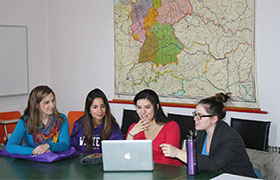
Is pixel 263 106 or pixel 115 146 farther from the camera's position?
pixel 263 106

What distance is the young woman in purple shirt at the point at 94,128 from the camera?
3.86m

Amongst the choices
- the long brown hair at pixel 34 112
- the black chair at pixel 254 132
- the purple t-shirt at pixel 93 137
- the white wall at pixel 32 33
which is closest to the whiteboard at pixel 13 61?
the white wall at pixel 32 33

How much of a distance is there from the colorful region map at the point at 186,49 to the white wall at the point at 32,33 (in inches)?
60.3

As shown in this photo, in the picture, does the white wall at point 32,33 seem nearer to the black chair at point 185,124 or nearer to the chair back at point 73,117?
the chair back at point 73,117

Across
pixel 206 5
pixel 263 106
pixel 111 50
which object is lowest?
pixel 263 106

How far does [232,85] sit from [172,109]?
91 centimetres

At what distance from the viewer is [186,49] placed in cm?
524

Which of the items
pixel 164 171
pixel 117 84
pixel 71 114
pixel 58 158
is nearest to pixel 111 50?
pixel 117 84

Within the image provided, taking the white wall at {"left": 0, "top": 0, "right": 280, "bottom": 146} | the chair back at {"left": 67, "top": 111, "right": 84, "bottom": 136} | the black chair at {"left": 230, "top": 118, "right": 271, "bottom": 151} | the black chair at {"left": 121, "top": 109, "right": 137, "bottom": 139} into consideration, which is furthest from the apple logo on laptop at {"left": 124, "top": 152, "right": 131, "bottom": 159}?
the chair back at {"left": 67, "top": 111, "right": 84, "bottom": 136}

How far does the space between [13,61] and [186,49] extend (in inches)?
109

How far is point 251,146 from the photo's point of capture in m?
4.33

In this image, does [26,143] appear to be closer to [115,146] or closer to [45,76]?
[115,146]

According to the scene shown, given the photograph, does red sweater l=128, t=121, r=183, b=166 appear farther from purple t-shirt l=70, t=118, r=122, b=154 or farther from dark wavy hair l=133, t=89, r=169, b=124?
purple t-shirt l=70, t=118, r=122, b=154

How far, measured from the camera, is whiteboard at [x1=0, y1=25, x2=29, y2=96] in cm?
635
